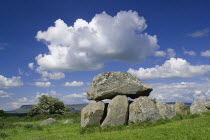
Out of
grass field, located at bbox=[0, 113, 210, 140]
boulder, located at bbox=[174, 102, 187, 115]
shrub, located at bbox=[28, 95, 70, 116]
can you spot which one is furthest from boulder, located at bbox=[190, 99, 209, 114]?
shrub, located at bbox=[28, 95, 70, 116]

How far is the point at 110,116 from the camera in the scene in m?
26.0

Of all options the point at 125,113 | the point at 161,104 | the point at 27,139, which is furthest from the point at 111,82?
the point at 27,139

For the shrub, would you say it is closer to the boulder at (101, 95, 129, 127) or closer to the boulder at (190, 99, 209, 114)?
the boulder at (190, 99, 209, 114)

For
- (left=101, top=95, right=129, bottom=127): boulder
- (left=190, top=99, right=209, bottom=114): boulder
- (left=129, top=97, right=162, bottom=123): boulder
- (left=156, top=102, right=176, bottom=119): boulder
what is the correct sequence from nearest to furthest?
1. (left=129, top=97, right=162, bottom=123): boulder
2. (left=101, top=95, right=129, bottom=127): boulder
3. (left=156, top=102, right=176, bottom=119): boulder
4. (left=190, top=99, right=209, bottom=114): boulder

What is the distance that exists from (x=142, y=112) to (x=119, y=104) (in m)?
2.65

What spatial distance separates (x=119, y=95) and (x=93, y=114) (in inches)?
147

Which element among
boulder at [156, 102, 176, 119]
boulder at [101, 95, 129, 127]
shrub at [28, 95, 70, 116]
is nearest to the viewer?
boulder at [101, 95, 129, 127]

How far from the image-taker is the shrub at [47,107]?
73.7 metres

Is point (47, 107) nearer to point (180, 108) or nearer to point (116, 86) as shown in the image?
point (180, 108)

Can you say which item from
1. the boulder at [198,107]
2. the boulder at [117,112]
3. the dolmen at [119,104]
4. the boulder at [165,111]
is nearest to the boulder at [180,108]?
the boulder at [198,107]

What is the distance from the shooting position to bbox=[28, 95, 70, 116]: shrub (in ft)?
242

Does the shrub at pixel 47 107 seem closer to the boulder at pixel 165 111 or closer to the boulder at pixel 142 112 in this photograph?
the boulder at pixel 165 111

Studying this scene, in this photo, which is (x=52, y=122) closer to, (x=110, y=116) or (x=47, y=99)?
(x=110, y=116)

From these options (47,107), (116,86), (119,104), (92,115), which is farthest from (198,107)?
(47,107)
